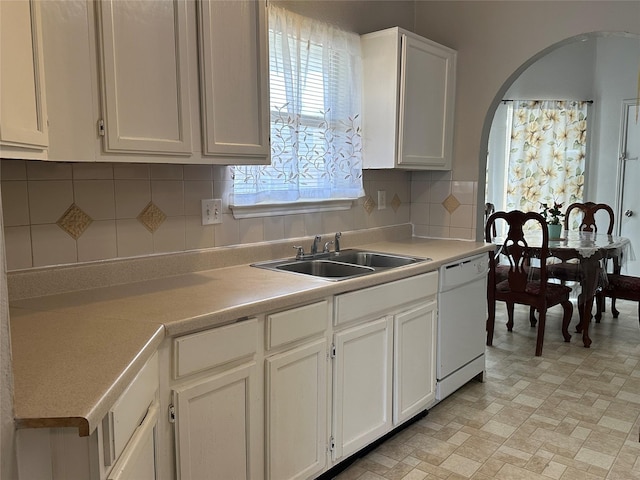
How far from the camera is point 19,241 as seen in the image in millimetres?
1798

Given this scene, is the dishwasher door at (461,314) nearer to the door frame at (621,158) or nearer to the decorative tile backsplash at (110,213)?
the decorative tile backsplash at (110,213)

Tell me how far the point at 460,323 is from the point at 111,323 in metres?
2.11

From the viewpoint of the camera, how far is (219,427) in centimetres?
172

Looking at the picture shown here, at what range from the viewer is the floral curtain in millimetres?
5695

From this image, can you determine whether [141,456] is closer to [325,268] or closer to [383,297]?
[383,297]

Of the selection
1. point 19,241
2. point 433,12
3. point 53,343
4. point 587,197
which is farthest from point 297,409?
point 587,197

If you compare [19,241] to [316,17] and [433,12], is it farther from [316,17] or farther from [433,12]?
[433,12]

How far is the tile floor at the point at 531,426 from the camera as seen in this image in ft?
7.90

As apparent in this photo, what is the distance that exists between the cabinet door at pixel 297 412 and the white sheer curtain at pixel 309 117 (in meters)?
0.88

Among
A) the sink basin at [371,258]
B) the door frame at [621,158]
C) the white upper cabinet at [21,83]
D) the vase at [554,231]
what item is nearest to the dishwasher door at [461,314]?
the sink basin at [371,258]

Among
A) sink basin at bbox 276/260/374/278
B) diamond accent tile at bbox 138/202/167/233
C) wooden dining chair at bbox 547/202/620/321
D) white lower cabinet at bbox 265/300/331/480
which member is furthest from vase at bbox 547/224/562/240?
diamond accent tile at bbox 138/202/167/233

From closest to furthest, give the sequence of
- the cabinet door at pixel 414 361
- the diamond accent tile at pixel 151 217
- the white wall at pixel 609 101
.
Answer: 1. the diamond accent tile at pixel 151 217
2. the cabinet door at pixel 414 361
3. the white wall at pixel 609 101

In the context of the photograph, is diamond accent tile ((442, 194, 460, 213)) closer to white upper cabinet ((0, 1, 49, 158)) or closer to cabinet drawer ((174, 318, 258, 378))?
cabinet drawer ((174, 318, 258, 378))

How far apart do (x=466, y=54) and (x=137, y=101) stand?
93.7 inches
